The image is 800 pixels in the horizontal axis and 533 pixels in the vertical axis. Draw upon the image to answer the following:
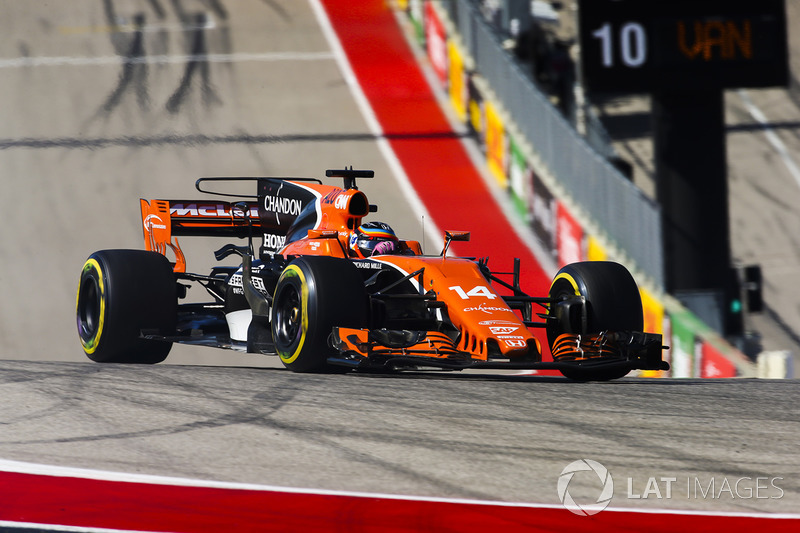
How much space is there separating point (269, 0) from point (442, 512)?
78.7 feet

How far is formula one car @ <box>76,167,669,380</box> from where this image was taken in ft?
26.6

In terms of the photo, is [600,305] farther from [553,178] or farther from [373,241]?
[553,178]

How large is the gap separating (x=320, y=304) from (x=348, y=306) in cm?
22

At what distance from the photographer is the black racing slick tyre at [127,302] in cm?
1020

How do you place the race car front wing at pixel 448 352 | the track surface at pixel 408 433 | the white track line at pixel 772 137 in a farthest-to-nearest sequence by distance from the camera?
the white track line at pixel 772 137 → the race car front wing at pixel 448 352 → the track surface at pixel 408 433

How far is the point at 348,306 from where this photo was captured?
27.2 feet

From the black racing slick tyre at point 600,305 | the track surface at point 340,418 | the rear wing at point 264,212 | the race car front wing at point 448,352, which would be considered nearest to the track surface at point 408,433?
the track surface at point 340,418

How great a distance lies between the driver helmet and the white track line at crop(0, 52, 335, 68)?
14.8m

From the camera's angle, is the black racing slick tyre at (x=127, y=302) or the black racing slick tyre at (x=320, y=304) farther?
the black racing slick tyre at (x=127, y=302)

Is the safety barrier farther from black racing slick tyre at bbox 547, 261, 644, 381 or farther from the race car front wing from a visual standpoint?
the race car front wing

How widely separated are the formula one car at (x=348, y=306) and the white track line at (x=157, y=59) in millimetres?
13056
